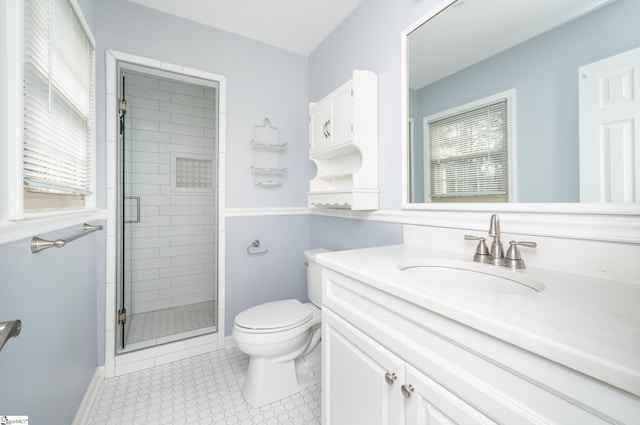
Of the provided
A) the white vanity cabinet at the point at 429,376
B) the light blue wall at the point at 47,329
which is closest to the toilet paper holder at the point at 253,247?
the light blue wall at the point at 47,329

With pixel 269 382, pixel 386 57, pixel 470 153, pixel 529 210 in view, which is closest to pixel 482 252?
pixel 529 210

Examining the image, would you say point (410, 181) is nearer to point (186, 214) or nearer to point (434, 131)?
point (434, 131)

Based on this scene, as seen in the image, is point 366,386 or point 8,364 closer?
point 8,364

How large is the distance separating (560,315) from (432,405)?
36cm

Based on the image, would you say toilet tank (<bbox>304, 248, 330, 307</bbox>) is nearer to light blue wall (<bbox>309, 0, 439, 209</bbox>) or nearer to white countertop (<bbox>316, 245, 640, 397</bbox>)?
light blue wall (<bbox>309, 0, 439, 209</bbox>)

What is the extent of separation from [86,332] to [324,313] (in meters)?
→ 1.34

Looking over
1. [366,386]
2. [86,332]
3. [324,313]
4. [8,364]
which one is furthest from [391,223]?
[86,332]

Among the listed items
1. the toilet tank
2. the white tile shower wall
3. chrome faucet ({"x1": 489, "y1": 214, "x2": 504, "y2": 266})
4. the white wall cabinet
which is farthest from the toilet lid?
the white tile shower wall

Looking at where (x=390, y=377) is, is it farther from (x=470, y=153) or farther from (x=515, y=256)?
(x=470, y=153)

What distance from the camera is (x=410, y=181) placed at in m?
1.41

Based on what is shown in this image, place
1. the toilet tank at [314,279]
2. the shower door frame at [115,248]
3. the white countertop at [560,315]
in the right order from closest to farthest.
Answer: the white countertop at [560,315]
the shower door frame at [115,248]
the toilet tank at [314,279]

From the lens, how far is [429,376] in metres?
A: 0.66

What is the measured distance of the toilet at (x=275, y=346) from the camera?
1451 millimetres

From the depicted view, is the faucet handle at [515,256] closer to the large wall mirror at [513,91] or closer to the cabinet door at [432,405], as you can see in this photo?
the large wall mirror at [513,91]
